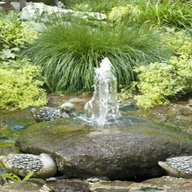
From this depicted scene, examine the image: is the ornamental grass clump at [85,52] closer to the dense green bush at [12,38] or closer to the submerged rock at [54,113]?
the dense green bush at [12,38]

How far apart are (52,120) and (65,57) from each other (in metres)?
1.78

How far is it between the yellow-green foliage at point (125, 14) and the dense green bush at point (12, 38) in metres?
1.31

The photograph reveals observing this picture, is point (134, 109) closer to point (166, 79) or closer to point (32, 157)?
point (166, 79)

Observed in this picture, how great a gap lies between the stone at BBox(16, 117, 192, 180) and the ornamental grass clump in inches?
82.3

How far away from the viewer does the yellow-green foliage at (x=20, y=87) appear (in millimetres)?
6258

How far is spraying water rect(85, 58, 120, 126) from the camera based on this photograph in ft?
17.0

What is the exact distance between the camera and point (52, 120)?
5.30 metres

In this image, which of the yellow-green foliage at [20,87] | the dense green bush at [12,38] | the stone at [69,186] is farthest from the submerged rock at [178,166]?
the dense green bush at [12,38]

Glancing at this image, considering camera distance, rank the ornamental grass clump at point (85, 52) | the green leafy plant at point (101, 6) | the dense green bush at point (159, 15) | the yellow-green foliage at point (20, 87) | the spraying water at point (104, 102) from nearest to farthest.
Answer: the spraying water at point (104, 102), the yellow-green foliage at point (20, 87), the ornamental grass clump at point (85, 52), the dense green bush at point (159, 15), the green leafy plant at point (101, 6)

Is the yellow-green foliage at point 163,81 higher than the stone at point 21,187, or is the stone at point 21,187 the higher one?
the yellow-green foliage at point 163,81

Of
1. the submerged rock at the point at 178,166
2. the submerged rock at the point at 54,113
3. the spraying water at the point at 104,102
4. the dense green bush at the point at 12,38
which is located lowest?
the submerged rock at the point at 178,166

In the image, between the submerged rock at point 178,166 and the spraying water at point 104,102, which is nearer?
the submerged rock at point 178,166

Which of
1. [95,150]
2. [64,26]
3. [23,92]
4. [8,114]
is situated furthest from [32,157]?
[64,26]

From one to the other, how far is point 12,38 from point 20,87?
4.24 feet
